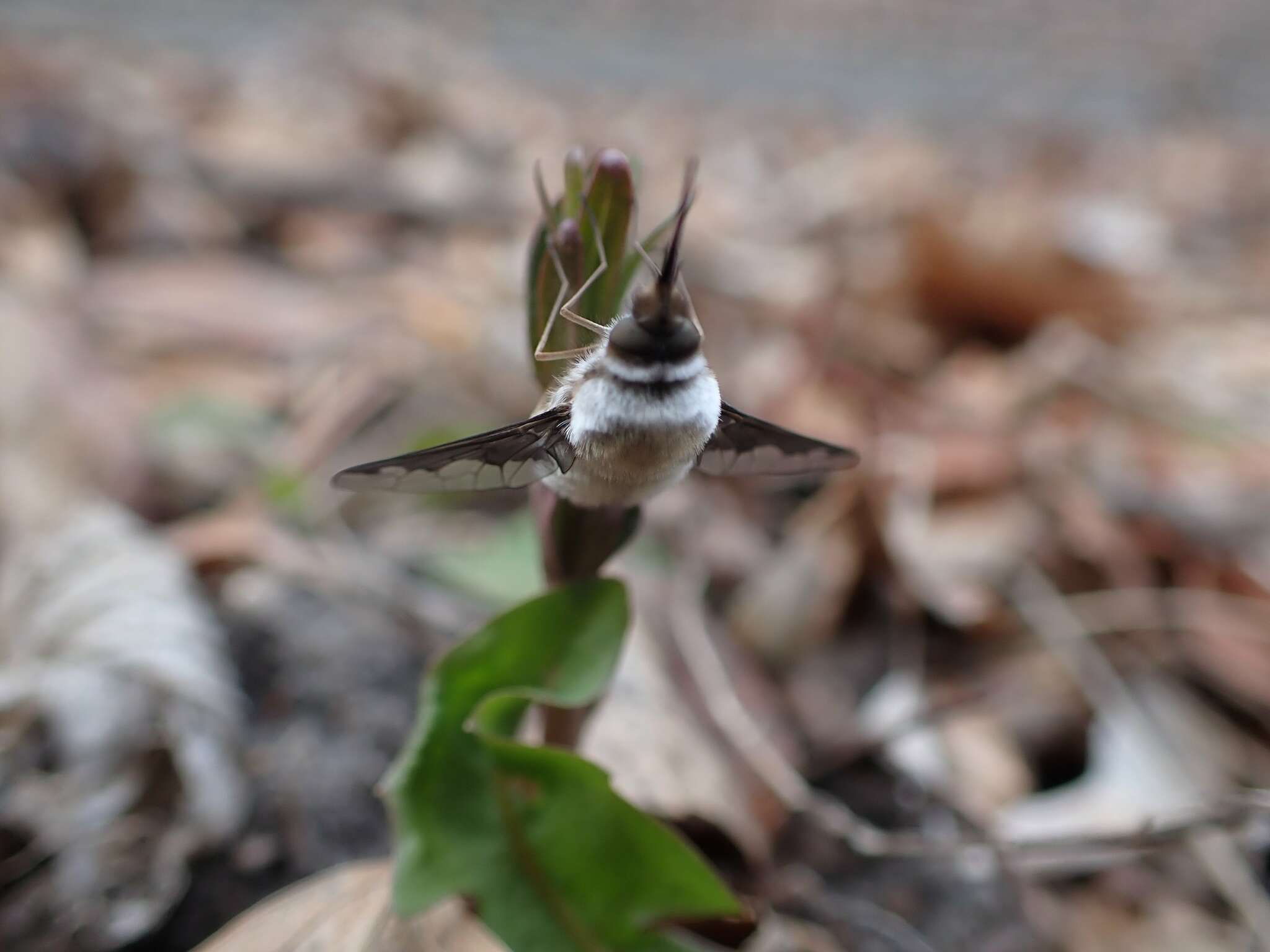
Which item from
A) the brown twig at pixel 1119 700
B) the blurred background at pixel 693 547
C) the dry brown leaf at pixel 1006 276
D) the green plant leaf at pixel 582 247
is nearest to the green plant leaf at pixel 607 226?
the green plant leaf at pixel 582 247

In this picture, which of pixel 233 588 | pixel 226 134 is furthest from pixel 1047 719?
pixel 226 134

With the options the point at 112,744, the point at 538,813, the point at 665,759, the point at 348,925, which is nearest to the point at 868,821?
the point at 665,759

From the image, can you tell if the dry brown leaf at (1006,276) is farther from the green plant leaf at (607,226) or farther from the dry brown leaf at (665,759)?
the green plant leaf at (607,226)

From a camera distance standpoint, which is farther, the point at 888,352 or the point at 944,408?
the point at 888,352

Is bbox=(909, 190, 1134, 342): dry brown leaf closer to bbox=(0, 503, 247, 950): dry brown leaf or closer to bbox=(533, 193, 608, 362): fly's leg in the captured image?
bbox=(533, 193, 608, 362): fly's leg

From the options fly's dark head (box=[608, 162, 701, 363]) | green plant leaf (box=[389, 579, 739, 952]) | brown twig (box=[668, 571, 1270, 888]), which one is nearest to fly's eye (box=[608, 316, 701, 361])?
fly's dark head (box=[608, 162, 701, 363])

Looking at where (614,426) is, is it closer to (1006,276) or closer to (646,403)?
(646,403)

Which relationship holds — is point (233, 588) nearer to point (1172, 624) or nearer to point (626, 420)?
point (626, 420)
